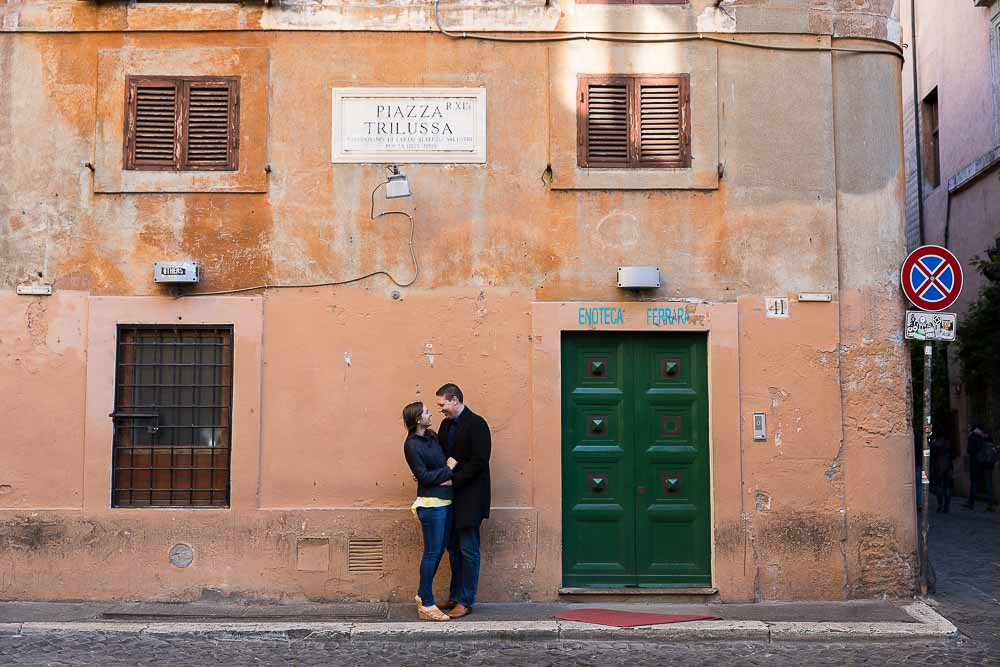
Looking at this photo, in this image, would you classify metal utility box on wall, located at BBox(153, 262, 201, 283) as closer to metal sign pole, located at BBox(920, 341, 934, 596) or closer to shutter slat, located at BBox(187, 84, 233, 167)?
shutter slat, located at BBox(187, 84, 233, 167)

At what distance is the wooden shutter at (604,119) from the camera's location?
30.5 feet

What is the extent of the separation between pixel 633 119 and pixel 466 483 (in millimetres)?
3787

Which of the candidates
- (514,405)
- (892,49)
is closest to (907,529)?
(514,405)

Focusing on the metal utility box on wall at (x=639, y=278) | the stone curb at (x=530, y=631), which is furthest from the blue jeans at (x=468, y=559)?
the metal utility box on wall at (x=639, y=278)

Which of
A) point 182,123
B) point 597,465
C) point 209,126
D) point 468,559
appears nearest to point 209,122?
point 209,126

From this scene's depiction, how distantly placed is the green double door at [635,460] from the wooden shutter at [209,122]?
376cm

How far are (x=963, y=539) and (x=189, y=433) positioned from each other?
1015 cm

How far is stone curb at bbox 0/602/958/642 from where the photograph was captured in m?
7.78

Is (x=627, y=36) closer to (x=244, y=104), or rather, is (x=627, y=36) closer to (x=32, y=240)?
(x=244, y=104)

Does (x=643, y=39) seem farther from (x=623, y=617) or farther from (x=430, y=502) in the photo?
(x=623, y=617)

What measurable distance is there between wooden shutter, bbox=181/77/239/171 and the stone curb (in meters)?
4.22

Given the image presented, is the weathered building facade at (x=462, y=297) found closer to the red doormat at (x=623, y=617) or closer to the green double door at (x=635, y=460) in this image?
the green double door at (x=635, y=460)

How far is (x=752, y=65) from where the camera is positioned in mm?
9258

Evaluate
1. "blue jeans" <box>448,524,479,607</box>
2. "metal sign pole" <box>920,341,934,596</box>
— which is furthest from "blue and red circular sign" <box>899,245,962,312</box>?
"blue jeans" <box>448,524,479,607</box>
